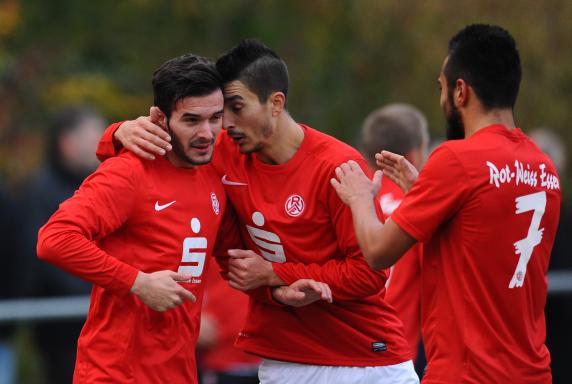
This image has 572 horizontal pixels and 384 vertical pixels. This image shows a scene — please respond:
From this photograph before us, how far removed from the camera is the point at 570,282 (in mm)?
10008

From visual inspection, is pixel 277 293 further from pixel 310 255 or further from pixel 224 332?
pixel 224 332

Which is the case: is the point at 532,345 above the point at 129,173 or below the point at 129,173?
below

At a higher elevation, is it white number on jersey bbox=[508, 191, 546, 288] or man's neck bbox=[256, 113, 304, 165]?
man's neck bbox=[256, 113, 304, 165]

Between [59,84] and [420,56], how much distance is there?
453cm

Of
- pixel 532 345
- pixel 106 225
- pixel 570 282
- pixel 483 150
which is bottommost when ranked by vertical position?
pixel 570 282

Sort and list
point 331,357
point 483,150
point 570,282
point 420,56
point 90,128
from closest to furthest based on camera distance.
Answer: point 483,150 → point 331,357 → point 90,128 → point 570,282 → point 420,56

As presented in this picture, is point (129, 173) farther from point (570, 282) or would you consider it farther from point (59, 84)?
point (59, 84)

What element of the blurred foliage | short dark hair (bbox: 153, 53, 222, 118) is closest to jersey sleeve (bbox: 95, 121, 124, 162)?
short dark hair (bbox: 153, 53, 222, 118)

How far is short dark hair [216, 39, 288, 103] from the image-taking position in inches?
233

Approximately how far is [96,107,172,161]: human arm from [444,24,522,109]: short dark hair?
55.1 inches

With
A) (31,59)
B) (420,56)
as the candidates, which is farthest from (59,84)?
(420,56)

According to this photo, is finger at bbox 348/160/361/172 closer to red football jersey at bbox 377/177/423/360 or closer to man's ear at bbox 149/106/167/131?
man's ear at bbox 149/106/167/131

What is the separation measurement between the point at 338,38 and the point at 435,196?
8220mm

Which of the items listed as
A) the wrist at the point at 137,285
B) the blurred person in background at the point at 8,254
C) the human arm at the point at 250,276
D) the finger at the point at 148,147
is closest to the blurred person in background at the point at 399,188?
the human arm at the point at 250,276
